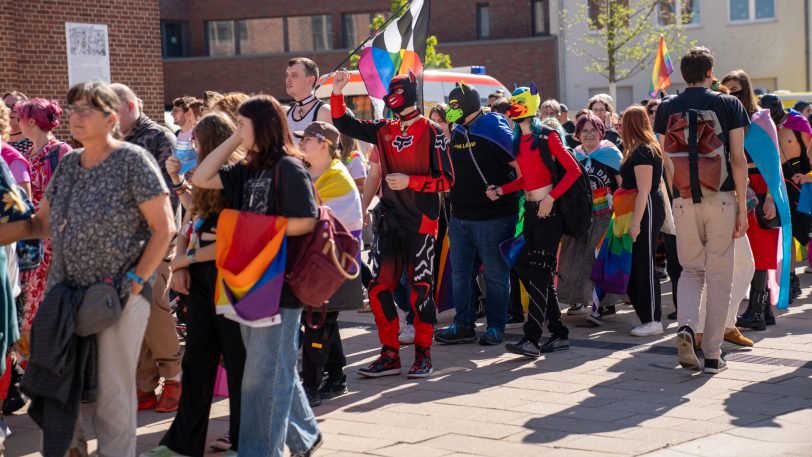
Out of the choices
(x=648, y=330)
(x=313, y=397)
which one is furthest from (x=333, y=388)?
(x=648, y=330)

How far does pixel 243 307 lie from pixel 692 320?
12.8 feet

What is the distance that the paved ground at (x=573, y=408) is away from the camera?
6062 mm

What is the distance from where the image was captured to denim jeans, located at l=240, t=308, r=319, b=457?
17.1 ft

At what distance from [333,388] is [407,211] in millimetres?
1301

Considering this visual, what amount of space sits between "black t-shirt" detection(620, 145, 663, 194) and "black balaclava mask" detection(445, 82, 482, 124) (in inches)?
54.2

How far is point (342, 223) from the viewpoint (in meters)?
6.45

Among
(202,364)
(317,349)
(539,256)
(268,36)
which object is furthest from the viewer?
(268,36)

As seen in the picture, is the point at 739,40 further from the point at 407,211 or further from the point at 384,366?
the point at 384,366

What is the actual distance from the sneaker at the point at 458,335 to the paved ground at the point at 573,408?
0.21 metres

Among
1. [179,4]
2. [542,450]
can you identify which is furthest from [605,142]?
[179,4]

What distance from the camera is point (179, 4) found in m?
46.1

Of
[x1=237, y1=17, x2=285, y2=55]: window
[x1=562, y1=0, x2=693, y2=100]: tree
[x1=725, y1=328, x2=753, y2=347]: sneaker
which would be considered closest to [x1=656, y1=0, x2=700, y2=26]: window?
[x1=562, y1=0, x2=693, y2=100]: tree

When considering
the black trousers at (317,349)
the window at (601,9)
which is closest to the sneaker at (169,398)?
the black trousers at (317,349)

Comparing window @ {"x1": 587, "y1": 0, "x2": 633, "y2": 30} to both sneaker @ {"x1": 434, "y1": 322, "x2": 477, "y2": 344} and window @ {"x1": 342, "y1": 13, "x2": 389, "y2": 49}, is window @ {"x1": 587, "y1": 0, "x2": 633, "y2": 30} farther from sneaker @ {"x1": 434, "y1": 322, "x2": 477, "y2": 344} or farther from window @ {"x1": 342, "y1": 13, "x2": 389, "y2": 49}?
sneaker @ {"x1": 434, "y1": 322, "x2": 477, "y2": 344}
